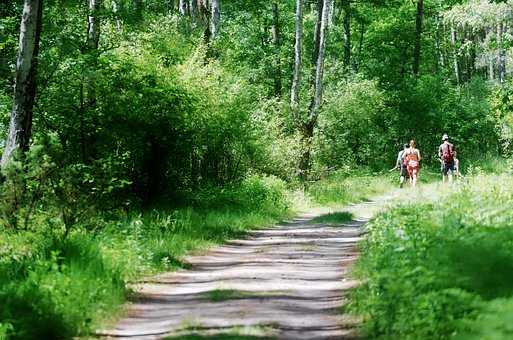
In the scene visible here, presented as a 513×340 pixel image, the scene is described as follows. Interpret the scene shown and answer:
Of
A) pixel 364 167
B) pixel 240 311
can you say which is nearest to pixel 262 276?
pixel 240 311

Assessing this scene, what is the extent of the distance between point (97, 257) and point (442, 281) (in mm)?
5079

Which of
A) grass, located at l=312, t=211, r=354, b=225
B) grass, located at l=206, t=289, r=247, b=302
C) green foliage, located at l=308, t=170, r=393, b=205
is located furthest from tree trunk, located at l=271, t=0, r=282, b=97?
grass, located at l=206, t=289, r=247, b=302

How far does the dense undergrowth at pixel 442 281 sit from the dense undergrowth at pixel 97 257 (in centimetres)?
319

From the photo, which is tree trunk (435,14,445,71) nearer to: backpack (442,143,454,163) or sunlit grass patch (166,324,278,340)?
backpack (442,143,454,163)

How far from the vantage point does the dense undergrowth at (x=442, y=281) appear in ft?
18.7

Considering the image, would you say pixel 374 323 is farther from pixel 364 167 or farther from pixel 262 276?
pixel 364 167

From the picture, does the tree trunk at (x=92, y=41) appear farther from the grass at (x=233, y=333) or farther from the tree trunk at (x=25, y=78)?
the grass at (x=233, y=333)

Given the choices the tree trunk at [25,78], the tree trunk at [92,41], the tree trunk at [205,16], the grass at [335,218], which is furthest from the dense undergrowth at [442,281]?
the tree trunk at [205,16]

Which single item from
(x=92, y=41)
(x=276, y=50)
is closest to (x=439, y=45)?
(x=276, y=50)

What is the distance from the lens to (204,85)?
63.2ft

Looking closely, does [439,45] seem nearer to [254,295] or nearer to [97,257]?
[254,295]

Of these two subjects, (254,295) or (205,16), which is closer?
(254,295)

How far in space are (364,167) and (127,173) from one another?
20931mm

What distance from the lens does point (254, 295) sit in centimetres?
955
